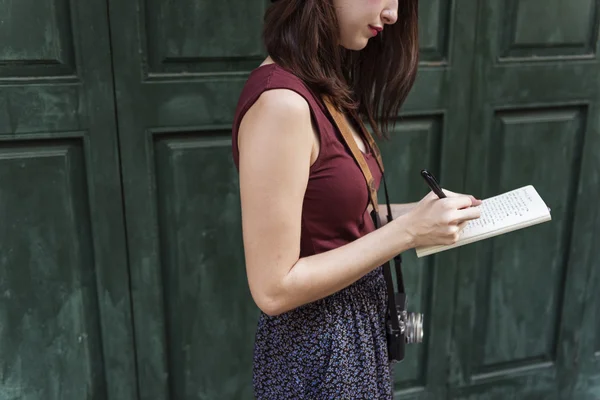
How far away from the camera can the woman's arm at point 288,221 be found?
2.72 ft

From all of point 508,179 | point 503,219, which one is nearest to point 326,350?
point 503,219

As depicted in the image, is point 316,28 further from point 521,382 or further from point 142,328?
point 521,382

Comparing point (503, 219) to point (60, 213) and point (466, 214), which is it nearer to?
point (466, 214)

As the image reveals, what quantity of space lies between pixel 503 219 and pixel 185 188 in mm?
888

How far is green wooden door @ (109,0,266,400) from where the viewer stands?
57.2 inches

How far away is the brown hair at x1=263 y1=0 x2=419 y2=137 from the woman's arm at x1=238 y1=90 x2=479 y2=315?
0.11 metres

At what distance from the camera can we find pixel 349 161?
94 cm

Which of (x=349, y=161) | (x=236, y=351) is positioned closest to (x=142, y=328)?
(x=236, y=351)

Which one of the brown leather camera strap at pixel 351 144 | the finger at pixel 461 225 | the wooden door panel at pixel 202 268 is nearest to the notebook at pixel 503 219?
the finger at pixel 461 225

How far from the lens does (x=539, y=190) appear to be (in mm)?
1918

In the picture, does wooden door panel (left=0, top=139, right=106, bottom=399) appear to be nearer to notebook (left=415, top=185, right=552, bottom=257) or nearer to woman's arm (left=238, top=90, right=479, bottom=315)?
woman's arm (left=238, top=90, right=479, bottom=315)

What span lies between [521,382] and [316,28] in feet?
5.80

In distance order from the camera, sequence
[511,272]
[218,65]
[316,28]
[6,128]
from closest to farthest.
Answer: [316,28]
[6,128]
[218,65]
[511,272]

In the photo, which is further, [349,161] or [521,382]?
[521,382]
